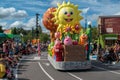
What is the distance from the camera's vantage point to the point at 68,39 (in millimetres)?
19875

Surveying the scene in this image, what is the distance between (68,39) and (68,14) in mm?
3214

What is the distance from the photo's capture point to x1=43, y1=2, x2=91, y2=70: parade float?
19.3 m

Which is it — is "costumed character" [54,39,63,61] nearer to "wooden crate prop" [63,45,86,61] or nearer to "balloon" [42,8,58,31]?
"wooden crate prop" [63,45,86,61]

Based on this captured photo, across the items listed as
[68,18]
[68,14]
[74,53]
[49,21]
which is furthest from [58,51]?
[49,21]

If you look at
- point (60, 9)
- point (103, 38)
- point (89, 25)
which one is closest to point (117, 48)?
point (89, 25)

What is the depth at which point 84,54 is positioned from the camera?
1961 centimetres

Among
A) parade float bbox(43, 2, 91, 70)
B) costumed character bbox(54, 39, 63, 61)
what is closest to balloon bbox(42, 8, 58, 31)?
parade float bbox(43, 2, 91, 70)

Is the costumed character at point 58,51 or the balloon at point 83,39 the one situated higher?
the balloon at point 83,39

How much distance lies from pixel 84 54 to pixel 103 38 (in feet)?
→ 107

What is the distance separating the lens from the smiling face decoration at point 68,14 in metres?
22.5

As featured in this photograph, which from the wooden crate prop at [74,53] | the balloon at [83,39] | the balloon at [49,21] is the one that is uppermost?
the balloon at [49,21]

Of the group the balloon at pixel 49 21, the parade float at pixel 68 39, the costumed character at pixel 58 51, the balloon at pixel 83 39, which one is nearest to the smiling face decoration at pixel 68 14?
the parade float at pixel 68 39

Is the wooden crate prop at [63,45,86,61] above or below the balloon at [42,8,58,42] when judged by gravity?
below

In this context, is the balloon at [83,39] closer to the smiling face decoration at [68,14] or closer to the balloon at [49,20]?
the smiling face decoration at [68,14]
